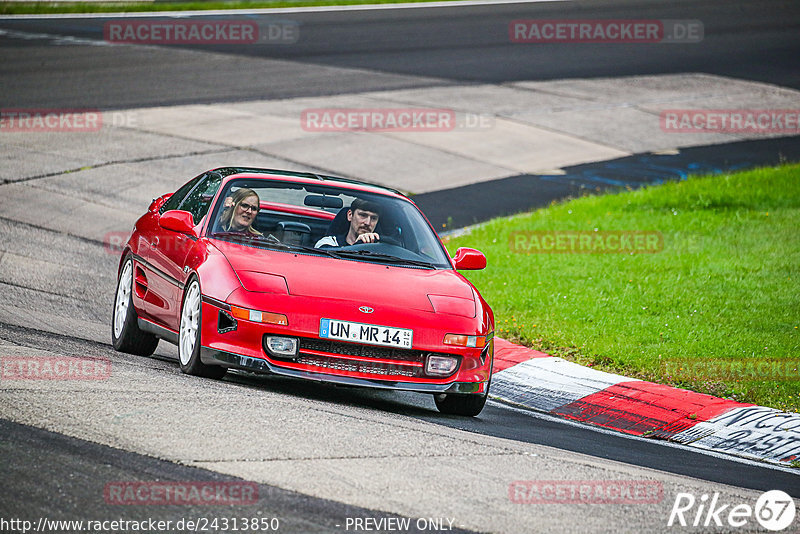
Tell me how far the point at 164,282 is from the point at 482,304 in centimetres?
231

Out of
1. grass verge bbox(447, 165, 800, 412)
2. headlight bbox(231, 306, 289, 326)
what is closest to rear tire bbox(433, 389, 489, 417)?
headlight bbox(231, 306, 289, 326)

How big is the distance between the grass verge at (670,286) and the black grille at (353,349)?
9.46 feet

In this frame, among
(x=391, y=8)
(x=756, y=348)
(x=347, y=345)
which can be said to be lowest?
(x=756, y=348)

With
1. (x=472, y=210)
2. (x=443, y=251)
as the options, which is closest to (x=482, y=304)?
(x=443, y=251)

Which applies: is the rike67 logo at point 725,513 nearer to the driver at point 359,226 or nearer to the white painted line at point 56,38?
the driver at point 359,226

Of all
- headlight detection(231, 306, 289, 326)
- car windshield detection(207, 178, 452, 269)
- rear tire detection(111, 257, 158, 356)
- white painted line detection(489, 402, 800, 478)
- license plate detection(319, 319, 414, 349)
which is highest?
car windshield detection(207, 178, 452, 269)

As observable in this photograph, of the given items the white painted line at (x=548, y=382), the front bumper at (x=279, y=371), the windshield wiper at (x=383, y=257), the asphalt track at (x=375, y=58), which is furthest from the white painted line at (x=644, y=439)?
the asphalt track at (x=375, y=58)

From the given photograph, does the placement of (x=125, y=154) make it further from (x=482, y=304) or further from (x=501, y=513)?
(x=501, y=513)

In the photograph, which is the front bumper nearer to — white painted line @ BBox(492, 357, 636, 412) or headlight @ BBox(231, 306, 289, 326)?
headlight @ BBox(231, 306, 289, 326)

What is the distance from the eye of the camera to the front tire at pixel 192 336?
7371 mm

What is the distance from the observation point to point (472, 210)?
1630 cm

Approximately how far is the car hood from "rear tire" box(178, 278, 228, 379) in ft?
1.12

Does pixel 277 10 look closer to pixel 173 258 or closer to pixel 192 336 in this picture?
pixel 173 258

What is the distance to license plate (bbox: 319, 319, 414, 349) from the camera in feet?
23.4
